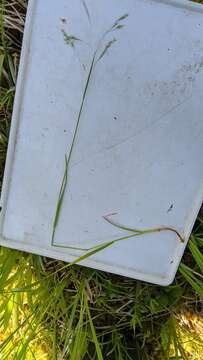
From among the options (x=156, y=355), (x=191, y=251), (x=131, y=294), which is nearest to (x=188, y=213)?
(x=191, y=251)

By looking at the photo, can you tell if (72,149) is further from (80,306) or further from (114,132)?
(80,306)

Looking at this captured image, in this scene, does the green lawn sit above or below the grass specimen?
below

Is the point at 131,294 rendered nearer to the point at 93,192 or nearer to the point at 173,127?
the point at 93,192

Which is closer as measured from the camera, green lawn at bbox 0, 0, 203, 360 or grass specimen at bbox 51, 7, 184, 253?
grass specimen at bbox 51, 7, 184, 253

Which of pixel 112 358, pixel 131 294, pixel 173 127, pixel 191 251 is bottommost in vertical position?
pixel 112 358

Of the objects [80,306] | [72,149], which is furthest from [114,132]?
[80,306]
